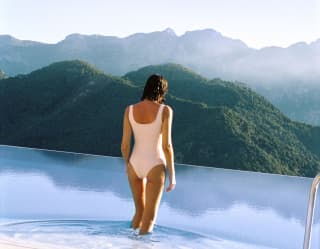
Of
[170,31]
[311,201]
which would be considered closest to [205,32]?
[170,31]

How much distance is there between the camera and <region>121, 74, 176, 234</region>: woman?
Answer: 307 centimetres

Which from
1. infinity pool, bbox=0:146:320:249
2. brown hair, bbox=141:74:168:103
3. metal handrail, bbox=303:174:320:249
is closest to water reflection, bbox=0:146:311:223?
infinity pool, bbox=0:146:320:249

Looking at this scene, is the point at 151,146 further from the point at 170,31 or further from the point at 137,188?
the point at 170,31

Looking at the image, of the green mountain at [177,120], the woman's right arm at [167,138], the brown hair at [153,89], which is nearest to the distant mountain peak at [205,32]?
the green mountain at [177,120]

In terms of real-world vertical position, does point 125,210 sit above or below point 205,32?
below

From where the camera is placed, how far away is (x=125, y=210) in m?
5.10

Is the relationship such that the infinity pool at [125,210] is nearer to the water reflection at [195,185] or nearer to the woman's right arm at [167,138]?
the water reflection at [195,185]

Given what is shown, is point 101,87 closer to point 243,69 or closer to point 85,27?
point 85,27

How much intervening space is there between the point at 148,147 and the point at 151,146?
17 mm

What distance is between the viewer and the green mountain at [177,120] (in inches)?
758

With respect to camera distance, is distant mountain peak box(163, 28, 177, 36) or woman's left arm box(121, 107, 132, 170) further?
distant mountain peak box(163, 28, 177, 36)

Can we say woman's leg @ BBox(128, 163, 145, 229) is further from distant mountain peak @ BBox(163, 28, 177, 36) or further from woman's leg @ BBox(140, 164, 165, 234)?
distant mountain peak @ BBox(163, 28, 177, 36)

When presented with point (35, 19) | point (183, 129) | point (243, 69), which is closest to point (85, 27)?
point (35, 19)

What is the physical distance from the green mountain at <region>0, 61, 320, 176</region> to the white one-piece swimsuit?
1578cm
